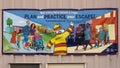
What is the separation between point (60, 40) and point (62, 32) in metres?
0.22

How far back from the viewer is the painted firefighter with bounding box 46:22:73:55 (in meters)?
11.7

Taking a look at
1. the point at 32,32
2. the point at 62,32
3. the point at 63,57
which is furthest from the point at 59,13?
the point at 63,57

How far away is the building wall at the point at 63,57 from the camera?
11.7m

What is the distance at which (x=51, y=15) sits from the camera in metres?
11.8

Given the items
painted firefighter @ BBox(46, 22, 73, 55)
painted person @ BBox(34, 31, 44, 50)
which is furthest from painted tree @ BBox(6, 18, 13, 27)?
painted firefighter @ BBox(46, 22, 73, 55)

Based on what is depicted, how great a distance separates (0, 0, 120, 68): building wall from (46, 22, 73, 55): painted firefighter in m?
0.16

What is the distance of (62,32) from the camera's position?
1170cm

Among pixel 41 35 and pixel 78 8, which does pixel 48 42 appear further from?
pixel 78 8

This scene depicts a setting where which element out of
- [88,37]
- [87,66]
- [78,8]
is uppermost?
[78,8]

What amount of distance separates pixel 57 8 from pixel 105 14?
4.22 feet

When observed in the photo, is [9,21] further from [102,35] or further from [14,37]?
[102,35]

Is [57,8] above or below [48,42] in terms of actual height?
above

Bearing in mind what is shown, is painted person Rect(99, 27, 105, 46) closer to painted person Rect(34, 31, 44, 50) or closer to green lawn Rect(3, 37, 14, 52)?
painted person Rect(34, 31, 44, 50)
